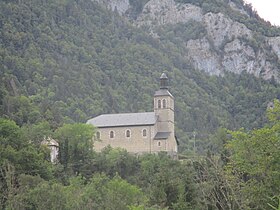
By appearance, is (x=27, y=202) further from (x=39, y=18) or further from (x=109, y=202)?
(x=39, y=18)

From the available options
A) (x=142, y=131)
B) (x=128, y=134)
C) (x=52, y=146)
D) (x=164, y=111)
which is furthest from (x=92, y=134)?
(x=164, y=111)

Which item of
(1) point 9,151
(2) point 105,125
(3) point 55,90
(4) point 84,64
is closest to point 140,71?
(4) point 84,64

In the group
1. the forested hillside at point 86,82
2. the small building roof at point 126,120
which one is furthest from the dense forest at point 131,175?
the forested hillside at point 86,82

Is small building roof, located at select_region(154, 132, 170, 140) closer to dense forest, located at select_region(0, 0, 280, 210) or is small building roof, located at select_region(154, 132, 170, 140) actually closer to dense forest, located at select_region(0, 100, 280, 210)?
dense forest, located at select_region(0, 100, 280, 210)

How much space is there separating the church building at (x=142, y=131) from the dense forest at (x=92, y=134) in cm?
415

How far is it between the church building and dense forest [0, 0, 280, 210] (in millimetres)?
4151

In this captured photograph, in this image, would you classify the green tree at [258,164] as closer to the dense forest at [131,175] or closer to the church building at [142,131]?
the dense forest at [131,175]

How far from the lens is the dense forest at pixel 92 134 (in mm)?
42844

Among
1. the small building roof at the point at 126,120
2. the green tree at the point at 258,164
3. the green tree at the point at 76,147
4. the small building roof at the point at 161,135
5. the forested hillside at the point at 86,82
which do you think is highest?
the forested hillside at the point at 86,82

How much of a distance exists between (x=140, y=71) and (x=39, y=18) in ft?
95.2

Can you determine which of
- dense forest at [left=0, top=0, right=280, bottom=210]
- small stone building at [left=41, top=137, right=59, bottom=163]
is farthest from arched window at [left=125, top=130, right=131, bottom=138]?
small stone building at [left=41, top=137, right=59, bottom=163]

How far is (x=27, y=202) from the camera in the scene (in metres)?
51.7

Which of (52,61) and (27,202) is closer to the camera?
(27,202)

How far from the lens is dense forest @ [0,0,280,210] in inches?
1687
